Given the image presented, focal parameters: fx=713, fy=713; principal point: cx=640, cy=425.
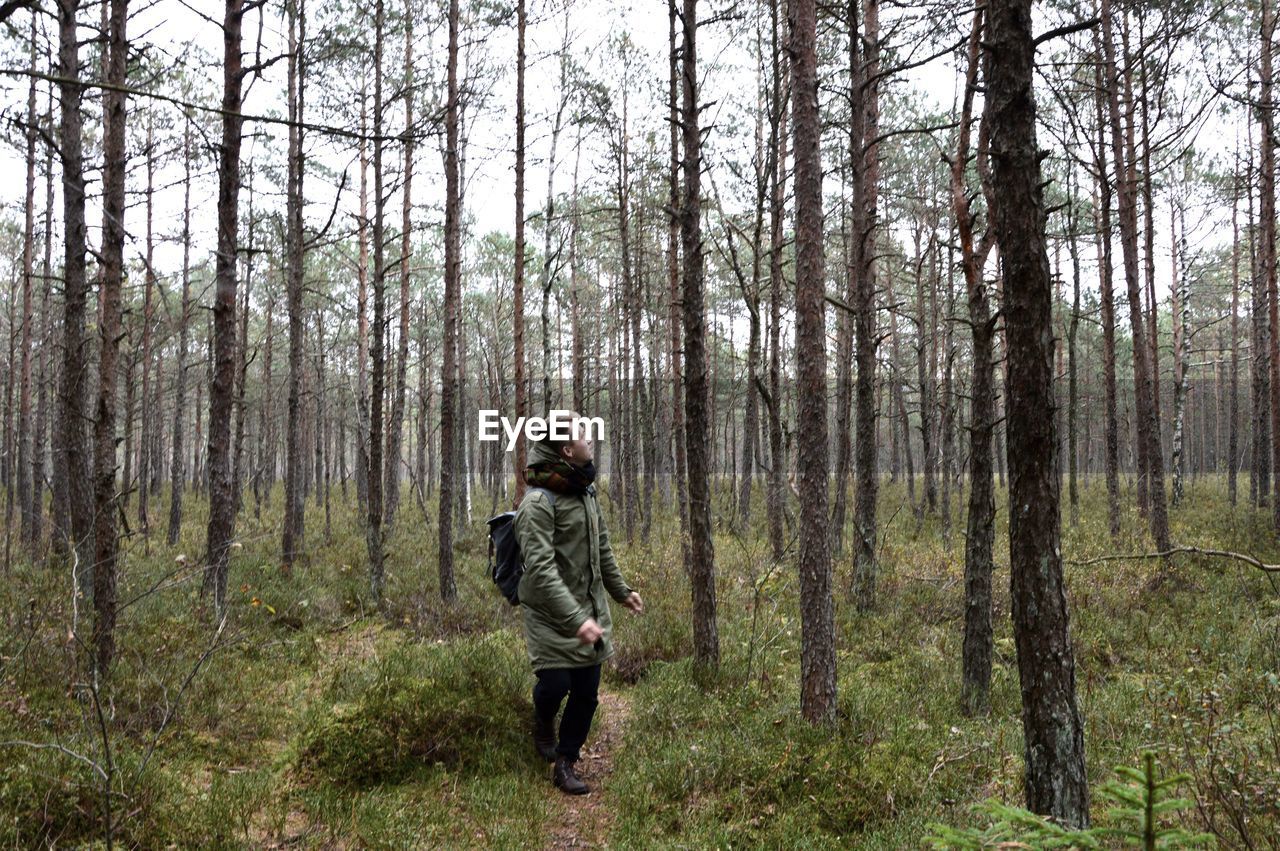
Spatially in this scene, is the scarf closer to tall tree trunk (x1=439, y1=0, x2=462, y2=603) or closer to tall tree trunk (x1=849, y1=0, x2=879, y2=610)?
tall tree trunk (x1=849, y1=0, x2=879, y2=610)

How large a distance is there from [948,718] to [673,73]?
6.83 m

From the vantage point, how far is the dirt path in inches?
153

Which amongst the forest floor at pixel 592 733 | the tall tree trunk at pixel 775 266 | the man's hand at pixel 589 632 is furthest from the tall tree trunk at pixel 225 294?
the tall tree trunk at pixel 775 266

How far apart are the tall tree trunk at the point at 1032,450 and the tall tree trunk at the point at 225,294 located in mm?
6964

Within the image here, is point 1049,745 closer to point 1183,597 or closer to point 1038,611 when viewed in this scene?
point 1038,611

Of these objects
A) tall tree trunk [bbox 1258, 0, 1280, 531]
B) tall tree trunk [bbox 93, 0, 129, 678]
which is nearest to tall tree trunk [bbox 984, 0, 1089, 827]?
tall tree trunk [bbox 93, 0, 129, 678]

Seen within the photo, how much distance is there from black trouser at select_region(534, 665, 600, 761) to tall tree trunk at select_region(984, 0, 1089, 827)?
232 centimetres

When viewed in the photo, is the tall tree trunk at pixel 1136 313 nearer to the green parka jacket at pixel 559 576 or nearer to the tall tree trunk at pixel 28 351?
the green parka jacket at pixel 559 576

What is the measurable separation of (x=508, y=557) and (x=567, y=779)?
4.61ft

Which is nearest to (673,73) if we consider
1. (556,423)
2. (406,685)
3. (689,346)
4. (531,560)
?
(689,346)

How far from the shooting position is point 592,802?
4293mm

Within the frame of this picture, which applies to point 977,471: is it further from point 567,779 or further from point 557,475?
point 567,779

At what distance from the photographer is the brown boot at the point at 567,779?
4.33 m

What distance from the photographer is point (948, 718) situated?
17.7 feet
